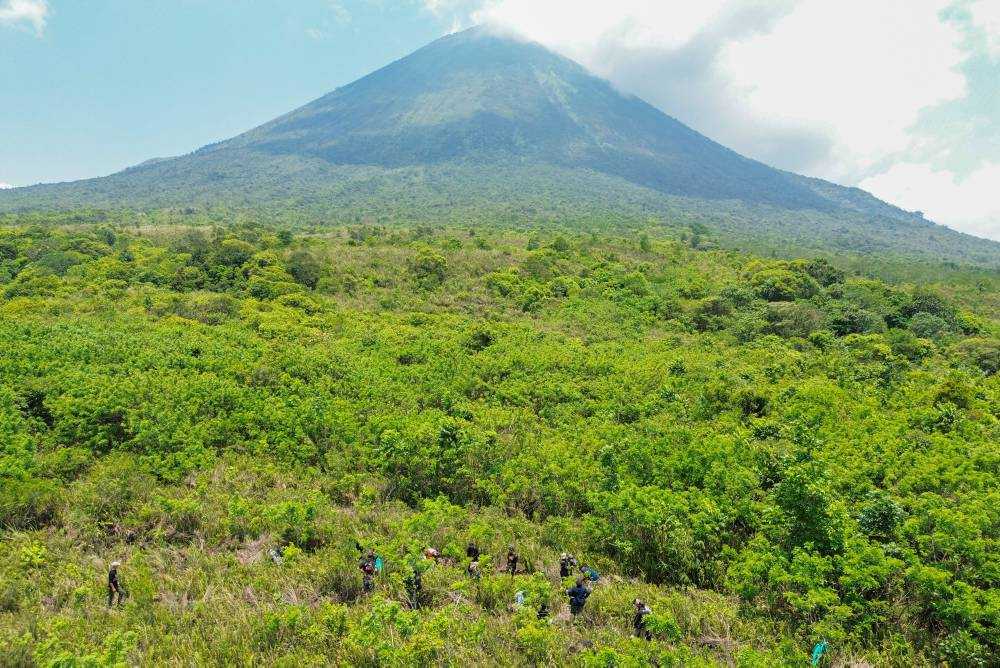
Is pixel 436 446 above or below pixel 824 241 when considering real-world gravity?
below

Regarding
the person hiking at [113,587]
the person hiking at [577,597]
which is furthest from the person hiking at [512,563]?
the person hiking at [113,587]

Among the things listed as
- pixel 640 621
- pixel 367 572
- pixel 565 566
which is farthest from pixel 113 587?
pixel 640 621

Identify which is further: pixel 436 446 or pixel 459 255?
pixel 459 255

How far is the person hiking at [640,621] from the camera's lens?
8196 millimetres

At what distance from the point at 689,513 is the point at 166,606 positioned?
935 cm

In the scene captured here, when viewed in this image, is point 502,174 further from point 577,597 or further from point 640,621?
point 640,621

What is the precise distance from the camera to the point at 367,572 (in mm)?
9305

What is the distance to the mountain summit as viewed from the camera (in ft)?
346

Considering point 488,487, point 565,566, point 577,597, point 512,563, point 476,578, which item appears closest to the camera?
point 577,597

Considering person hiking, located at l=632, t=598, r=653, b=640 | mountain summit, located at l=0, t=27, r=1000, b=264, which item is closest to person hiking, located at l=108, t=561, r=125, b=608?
person hiking, located at l=632, t=598, r=653, b=640

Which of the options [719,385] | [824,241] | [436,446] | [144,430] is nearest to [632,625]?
[436,446]

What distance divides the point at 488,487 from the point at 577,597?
4.07 metres

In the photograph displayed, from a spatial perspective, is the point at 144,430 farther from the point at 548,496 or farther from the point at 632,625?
the point at 632,625

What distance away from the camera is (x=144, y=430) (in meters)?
13.5
